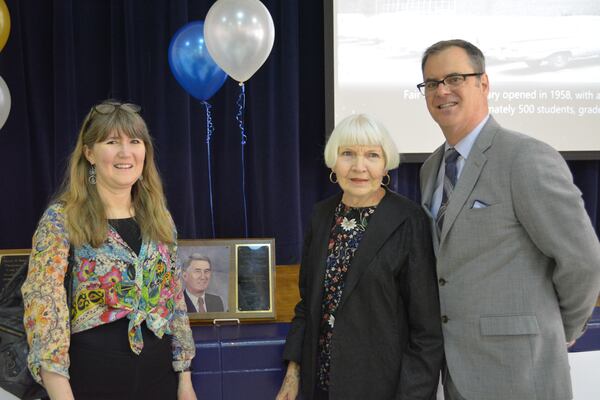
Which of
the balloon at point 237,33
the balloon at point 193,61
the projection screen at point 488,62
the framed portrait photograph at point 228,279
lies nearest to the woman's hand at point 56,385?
the framed portrait photograph at point 228,279

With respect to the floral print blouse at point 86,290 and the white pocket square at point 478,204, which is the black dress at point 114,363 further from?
the white pocket square at point 478,204

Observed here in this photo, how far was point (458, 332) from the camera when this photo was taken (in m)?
1.46

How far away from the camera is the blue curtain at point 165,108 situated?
327cm

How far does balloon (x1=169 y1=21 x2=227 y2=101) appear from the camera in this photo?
289cm

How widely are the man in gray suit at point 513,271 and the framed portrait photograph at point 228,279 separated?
3.57 ft

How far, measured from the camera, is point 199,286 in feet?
7.88

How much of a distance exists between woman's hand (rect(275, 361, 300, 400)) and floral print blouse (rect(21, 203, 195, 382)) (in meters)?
0.40

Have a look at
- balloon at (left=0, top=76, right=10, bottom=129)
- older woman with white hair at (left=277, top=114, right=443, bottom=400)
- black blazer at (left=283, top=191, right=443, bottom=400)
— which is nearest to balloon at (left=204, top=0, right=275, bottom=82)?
balloon at (left=0, top=76, right=10, bottom=129)

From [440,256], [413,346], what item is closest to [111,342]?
[413,346]

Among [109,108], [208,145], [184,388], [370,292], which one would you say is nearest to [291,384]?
[184,388]

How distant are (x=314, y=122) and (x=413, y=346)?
2384 millimetres

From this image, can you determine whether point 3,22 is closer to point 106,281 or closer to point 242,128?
point 242,128

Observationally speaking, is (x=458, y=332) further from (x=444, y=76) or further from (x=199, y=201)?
(x=199, y=201)

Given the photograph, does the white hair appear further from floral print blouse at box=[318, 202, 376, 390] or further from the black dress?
the black dress
